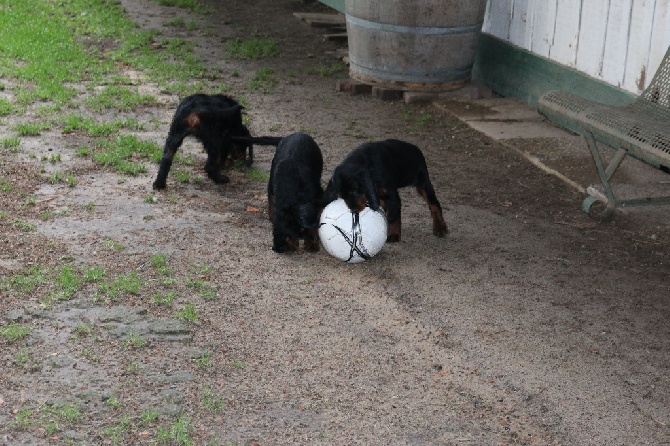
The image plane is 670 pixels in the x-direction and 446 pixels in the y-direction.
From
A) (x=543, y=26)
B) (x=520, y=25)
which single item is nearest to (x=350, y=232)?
(x=543, y=26)

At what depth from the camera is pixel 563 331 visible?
5172 mm

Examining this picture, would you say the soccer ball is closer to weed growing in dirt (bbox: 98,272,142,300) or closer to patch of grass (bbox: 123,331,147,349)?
weed growing in dirt (bbox: 98,272,142,300)

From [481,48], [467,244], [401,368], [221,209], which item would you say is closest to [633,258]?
[467,244]

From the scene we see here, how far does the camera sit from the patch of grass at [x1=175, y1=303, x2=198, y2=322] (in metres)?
5.17

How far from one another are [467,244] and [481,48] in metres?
4.60

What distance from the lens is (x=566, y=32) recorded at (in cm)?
901

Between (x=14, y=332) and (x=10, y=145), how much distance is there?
3453mm

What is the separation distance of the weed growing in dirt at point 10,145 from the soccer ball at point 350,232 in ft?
10.6

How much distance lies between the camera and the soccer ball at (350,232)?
5832 mm

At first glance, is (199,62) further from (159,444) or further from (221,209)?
(159,444)

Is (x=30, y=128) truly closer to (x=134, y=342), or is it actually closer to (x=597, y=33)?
(x=134, y=342)

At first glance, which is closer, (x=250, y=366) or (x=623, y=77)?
(x=250, y=366)

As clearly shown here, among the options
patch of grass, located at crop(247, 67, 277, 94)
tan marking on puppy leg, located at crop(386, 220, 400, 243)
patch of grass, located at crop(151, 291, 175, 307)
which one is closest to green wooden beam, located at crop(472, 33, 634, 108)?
patch of grass, located at crop(247, 67, 277, 94)

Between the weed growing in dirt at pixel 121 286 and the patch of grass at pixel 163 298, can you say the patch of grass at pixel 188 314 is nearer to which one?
the patch of grass at pixel 163 298
